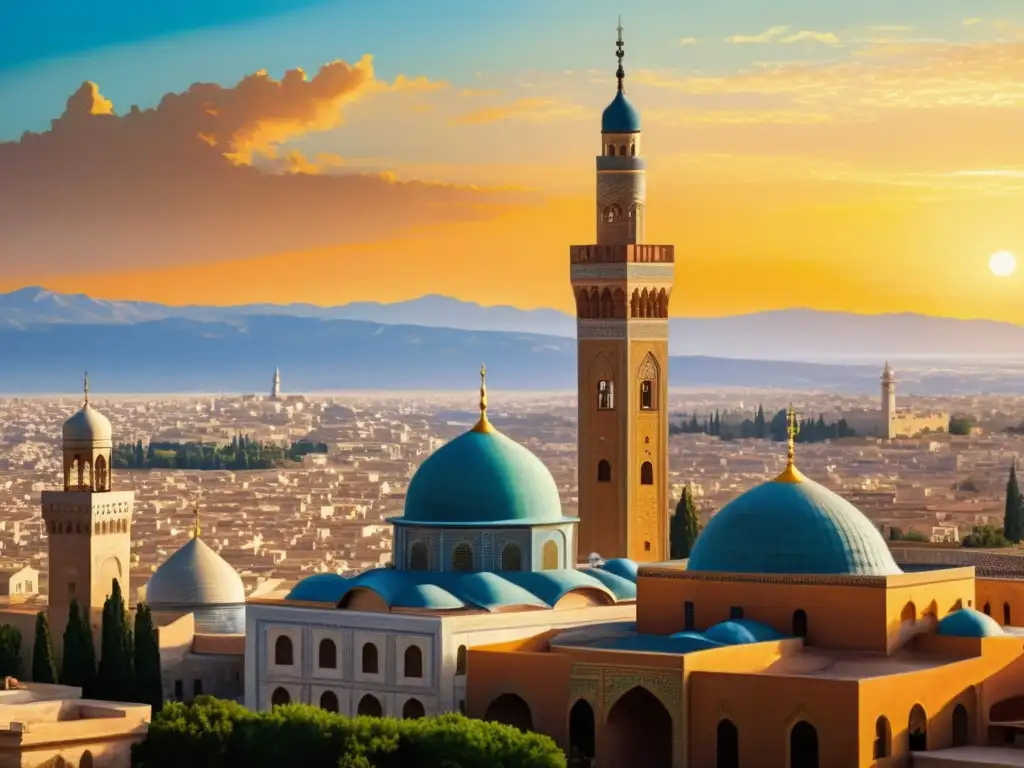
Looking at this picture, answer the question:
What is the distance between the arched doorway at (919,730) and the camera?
26.9 metres

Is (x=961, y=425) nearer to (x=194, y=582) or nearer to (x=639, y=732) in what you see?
(x=194, y=582)

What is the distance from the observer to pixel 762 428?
122 m

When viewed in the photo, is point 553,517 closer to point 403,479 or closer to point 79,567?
point 79,567

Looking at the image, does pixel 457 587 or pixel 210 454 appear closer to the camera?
pixel 457 587

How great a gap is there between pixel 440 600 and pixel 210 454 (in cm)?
10171

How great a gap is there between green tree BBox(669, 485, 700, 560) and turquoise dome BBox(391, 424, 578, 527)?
962cm

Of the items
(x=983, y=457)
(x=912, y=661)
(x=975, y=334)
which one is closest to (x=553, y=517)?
(x=912, y=661)

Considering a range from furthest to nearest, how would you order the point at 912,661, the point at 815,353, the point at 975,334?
the point at 815,353
the point at 975,334
the point at 912,661

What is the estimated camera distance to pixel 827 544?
28688 mm

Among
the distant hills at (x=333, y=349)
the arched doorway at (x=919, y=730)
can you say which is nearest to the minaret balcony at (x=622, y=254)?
the arched doorway at (x=919, y=730)

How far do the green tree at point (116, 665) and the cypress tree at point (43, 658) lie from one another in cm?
97

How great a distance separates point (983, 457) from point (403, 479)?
2572 cm

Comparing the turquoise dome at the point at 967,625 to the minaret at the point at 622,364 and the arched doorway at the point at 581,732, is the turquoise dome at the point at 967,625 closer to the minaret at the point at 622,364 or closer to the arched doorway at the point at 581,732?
the arched doorway at the point at 581,732

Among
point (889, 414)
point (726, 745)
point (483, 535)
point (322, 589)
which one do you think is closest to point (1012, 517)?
point (483, 535)
